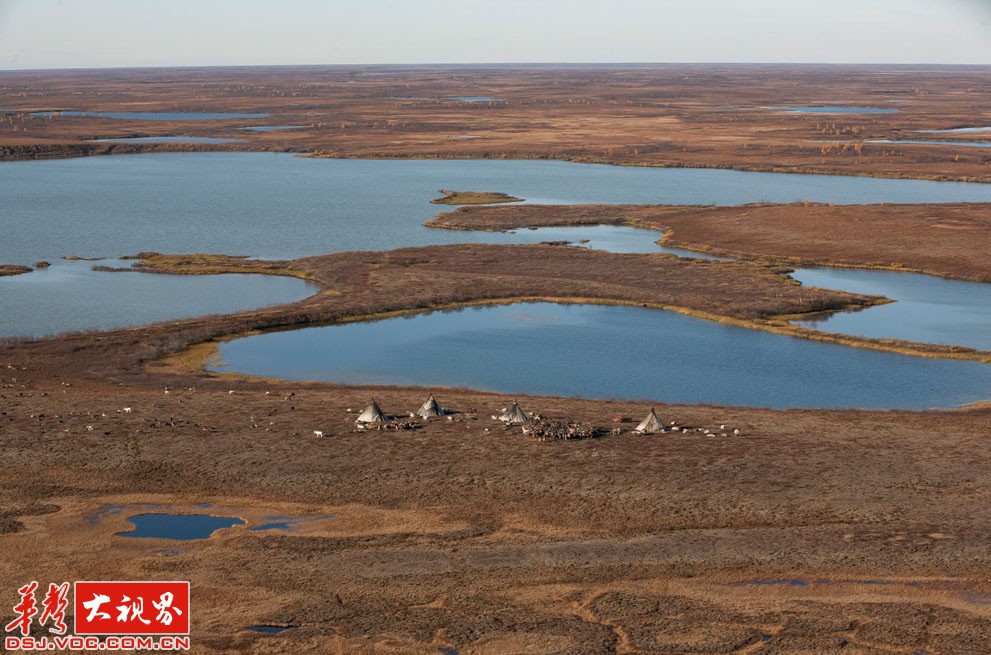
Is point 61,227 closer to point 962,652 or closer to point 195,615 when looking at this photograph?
point 195,615

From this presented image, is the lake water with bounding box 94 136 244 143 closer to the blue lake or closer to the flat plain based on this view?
the blue lake

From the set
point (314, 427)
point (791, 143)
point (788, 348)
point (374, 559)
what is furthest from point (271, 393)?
point (791, 143)

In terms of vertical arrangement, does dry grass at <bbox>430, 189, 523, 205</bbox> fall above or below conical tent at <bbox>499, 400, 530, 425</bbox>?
above

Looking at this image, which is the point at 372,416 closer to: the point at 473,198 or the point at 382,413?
the point at 382,413

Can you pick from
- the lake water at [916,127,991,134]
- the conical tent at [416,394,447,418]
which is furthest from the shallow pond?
the lake water at [916,127,991,134]

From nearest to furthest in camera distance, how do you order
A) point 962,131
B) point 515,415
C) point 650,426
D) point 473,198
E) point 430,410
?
point 650,426 → point 515,415 → point 430,410 → point 473,198 → point 962,131

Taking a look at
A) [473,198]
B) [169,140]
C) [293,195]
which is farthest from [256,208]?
[169,140]
